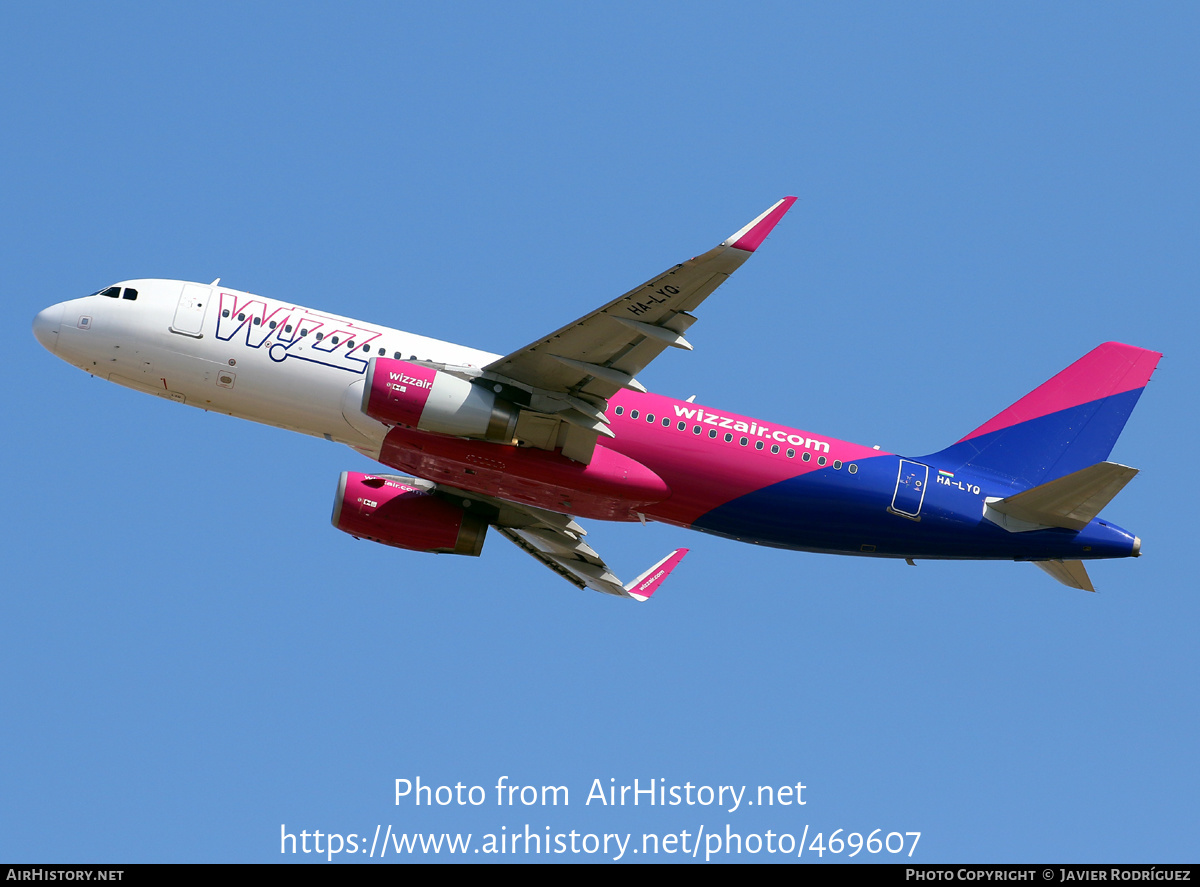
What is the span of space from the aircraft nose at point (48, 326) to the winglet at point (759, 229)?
18607 mm

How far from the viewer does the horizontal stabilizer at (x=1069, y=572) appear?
32.8 meters

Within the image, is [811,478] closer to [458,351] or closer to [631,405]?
[631,405]

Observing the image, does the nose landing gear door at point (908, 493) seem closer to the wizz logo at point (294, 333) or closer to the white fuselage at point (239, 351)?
the white fuselage at point (239, 351)

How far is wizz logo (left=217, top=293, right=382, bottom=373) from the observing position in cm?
3105

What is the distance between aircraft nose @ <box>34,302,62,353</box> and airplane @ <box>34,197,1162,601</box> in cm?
8

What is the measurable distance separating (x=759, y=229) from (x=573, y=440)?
7.59 metres

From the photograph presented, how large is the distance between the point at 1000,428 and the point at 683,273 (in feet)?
43.5

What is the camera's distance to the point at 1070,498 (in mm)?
31016

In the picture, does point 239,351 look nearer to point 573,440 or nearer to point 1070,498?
point 573,440

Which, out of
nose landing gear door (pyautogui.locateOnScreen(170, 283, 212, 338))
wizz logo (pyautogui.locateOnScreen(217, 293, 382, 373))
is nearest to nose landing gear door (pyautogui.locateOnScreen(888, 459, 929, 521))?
wizz logo (pyautogui.locateOnScreen(217, 293, 382, 373))

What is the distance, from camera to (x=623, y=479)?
30016mm

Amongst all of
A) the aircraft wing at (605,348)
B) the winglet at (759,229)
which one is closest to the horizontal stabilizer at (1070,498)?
the aircraft wing at (605,348)

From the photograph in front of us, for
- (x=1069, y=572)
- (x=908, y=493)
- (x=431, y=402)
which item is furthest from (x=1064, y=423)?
(x=431, y=402)
